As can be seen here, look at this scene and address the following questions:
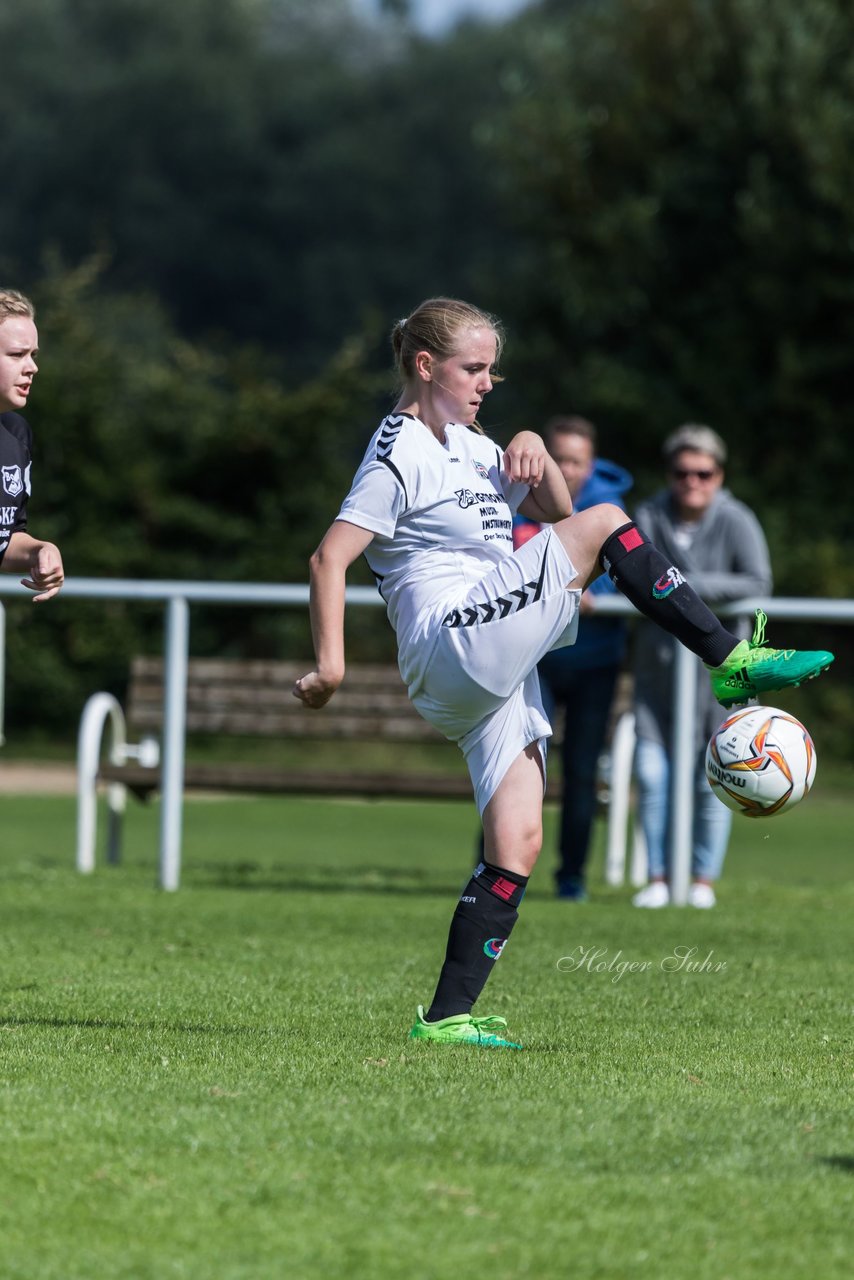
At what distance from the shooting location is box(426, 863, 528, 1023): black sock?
4.39 meters

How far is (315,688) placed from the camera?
4117 mm

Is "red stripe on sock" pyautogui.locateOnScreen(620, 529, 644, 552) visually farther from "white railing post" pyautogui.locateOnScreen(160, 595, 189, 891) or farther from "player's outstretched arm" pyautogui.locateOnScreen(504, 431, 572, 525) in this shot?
"white railing post" pyautogui.locateOnScreen(160, 595, 189, 891)

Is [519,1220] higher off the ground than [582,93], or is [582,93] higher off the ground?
[582,93]

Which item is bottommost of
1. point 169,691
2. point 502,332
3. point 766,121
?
point 169,691

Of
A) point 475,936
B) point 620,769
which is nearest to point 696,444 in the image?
point 620,769

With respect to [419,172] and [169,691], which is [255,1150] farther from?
[419,172]

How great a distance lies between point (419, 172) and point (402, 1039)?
46.8 metres

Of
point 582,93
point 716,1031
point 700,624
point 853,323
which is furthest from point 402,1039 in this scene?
point 582,93

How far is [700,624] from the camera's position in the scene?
14.6 feet

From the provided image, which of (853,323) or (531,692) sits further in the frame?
(853,323)

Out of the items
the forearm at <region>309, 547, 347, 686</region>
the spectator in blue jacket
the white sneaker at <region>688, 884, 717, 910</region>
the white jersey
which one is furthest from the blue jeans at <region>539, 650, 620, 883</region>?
the forearm at <region>309, 547, 347, 686</region>

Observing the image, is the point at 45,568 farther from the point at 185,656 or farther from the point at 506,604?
the point at 185,656

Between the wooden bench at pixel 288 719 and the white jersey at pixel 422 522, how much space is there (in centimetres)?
560

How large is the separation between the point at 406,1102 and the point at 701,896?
4.76 m
